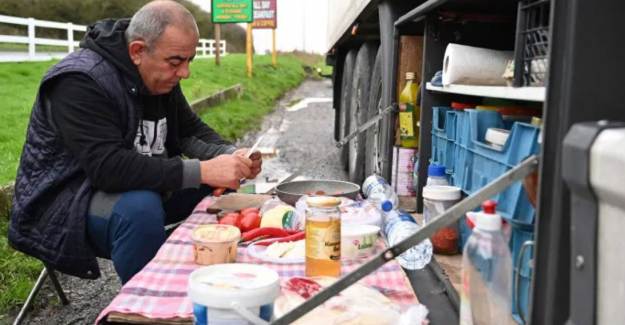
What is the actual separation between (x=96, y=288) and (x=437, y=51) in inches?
91.0

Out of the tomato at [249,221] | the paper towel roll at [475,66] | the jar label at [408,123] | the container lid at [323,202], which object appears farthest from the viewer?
the jar label at [408,123]

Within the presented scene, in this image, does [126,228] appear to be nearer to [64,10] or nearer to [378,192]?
[378,192]

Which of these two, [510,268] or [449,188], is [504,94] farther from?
[449,188]

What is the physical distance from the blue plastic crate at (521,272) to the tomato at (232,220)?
114cm

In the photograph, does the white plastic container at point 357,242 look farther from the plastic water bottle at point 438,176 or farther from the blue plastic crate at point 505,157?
the plastic water bottle at point 438,176

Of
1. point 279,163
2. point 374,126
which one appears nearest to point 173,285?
point 374,126

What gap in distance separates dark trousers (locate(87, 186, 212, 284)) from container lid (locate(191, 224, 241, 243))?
1.38 ft

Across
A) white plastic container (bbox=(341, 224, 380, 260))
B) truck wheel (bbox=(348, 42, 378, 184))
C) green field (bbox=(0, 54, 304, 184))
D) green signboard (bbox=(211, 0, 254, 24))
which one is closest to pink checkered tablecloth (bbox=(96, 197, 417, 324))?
white plastic container (bbox=(341, 224, 380, 260))

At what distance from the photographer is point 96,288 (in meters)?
3.57

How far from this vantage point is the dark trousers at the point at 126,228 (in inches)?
96.3

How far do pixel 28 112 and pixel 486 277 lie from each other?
7.98 m

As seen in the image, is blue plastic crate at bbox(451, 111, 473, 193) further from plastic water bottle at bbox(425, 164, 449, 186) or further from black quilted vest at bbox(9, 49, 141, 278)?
black quilted vest at bbox(9, 49, 141, 278)

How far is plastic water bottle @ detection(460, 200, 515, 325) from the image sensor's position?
1595 mm

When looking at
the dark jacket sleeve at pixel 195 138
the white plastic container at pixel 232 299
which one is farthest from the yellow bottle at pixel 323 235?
the dark jacket sleeve at pixel 195 138
